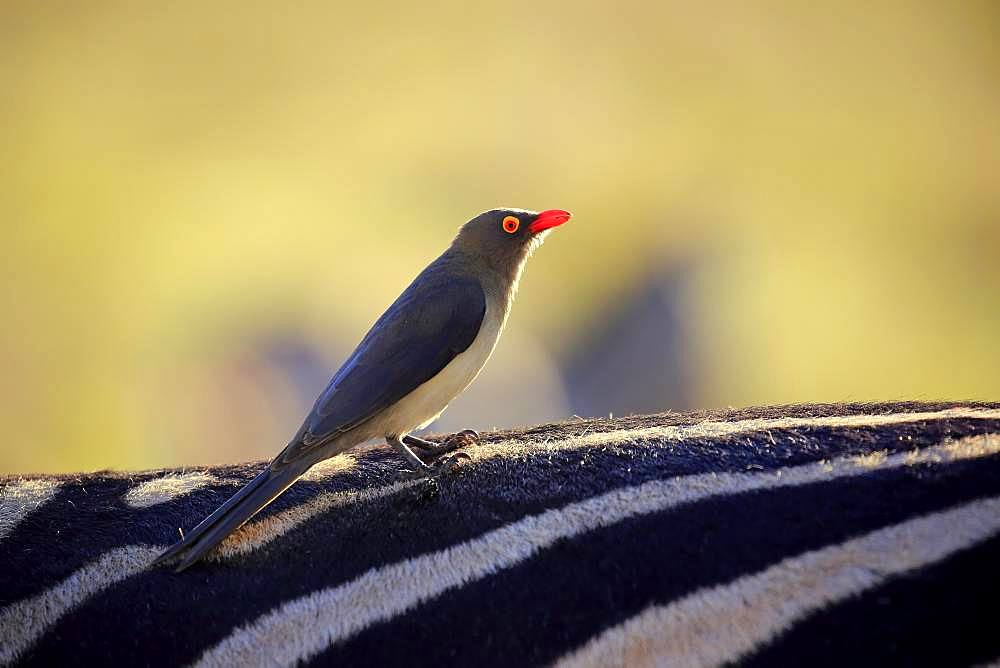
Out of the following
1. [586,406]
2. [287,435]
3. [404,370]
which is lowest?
[586,406]

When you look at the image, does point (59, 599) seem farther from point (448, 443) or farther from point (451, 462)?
point (448, 443)

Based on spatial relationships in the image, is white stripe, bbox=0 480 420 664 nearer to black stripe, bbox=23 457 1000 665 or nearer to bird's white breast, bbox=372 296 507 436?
black stripe, bbox=23 457 1000 665

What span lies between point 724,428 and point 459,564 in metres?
0.40

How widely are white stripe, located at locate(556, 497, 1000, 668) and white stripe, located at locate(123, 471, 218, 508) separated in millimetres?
678

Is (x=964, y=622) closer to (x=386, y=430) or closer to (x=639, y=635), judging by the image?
(x=639, y=635)

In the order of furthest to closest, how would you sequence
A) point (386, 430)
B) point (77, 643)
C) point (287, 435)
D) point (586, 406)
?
1. point (586, 406)
2. point (287, 435)
3. point (386, 430)
4. point (77, 643)

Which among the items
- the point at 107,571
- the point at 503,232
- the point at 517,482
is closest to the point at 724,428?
the point at 517,482

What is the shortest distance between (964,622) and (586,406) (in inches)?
135

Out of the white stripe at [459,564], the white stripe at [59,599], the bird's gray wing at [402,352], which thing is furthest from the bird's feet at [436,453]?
the white stripe at [59,599]

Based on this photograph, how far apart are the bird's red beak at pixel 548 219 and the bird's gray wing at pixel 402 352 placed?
0.73 ft

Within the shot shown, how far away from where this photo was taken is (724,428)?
1.18 meters

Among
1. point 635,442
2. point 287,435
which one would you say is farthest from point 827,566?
point 287,435

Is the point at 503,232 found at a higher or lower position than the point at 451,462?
higher

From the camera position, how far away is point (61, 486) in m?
1.36
